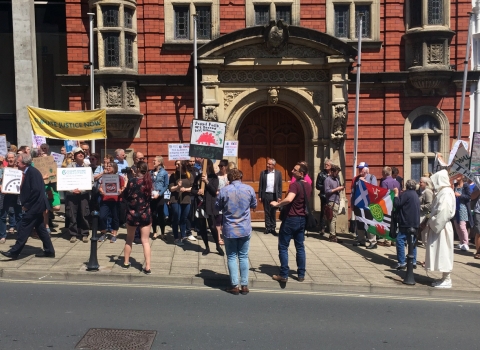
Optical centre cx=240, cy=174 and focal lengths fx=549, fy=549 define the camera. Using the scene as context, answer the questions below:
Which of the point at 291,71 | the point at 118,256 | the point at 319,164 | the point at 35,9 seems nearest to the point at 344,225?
the point at 319,164

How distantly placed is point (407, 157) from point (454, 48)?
3.21 metres

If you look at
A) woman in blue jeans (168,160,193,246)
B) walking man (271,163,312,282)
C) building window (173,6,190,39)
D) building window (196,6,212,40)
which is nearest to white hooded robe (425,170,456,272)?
walking man (271,163,312,282)

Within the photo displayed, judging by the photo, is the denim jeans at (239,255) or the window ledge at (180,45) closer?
the denim jeans at (239,255)

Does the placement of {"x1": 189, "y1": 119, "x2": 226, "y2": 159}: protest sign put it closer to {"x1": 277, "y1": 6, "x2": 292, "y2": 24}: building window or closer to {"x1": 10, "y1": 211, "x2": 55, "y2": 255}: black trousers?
{"x1": 10, "y1": 211, "x2": 55, "y2": 255}: black trousers

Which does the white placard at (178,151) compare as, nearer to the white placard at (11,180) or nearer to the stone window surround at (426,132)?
the white placard at (11,180)

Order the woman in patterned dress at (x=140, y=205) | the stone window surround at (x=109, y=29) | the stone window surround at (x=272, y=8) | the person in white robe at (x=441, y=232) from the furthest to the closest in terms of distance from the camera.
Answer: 1. the stone window surround at (x=272, y=8)
2. the stone window surround at (x=109, y=29)
3. the woman in patterned dress at (x=140, y=205)
4. the person in white robe at (x=441, y=232)

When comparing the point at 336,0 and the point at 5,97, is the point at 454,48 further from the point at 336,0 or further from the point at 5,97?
the point at 5,97

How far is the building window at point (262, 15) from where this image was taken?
15.0 meters

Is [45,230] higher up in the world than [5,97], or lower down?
lower down

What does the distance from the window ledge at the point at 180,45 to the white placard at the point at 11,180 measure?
5.69 metres

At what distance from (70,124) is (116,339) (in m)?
7.61

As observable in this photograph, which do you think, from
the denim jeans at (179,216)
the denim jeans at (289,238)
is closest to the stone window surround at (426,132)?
the denim jeans at (179,216)

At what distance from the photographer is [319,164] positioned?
14.9 metres

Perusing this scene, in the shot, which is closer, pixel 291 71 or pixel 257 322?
pixel 257 322
